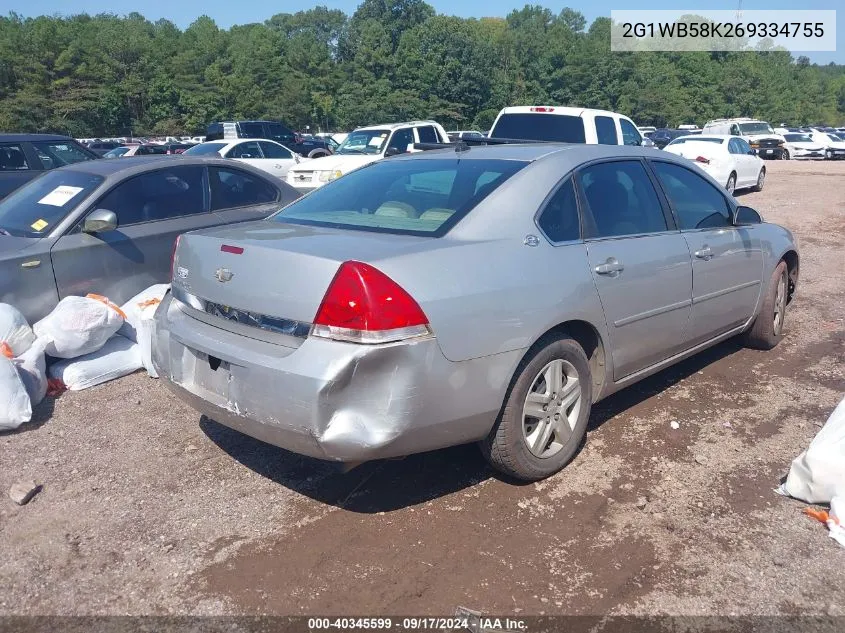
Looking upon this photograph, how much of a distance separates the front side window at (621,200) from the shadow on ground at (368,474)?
122cm

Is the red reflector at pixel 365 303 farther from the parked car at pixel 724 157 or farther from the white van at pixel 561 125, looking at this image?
the parked car at pixel 724 157

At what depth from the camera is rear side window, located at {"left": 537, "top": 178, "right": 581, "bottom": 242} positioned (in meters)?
3.63

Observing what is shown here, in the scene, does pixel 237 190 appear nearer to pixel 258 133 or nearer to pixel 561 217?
pixel 561 217

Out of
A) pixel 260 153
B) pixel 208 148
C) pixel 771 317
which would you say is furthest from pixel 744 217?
pixel 260 153

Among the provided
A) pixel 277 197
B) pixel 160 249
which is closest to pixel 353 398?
pixel 160 249

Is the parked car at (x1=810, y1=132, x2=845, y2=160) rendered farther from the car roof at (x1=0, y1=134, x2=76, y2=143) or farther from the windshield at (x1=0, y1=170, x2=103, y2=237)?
the windshield at (x1=0, y1=170, x2=103, y2=237)

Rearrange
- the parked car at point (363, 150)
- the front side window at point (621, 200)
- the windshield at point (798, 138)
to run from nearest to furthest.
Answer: the front side window at point (621, 200) → the parked car at point (363, 150) → the windshield at point (798, 138)

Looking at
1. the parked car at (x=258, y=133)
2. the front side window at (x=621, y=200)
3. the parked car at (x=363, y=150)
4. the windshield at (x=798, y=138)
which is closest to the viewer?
the front side window at (x=621, y=200)

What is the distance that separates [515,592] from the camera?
9.23 feet

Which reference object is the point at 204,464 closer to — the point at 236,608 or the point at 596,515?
the point at 236,608

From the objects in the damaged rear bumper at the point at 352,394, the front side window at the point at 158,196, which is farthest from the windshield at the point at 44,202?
the damaged rear bumper at the point at 352,394

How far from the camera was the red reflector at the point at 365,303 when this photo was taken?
9.46 feet

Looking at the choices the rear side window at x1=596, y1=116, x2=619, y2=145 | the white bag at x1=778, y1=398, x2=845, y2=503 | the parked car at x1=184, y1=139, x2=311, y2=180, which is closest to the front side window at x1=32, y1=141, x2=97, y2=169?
the parked car at x1=184, y1=139, x2=311, y2=180

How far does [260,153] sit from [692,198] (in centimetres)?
1500
